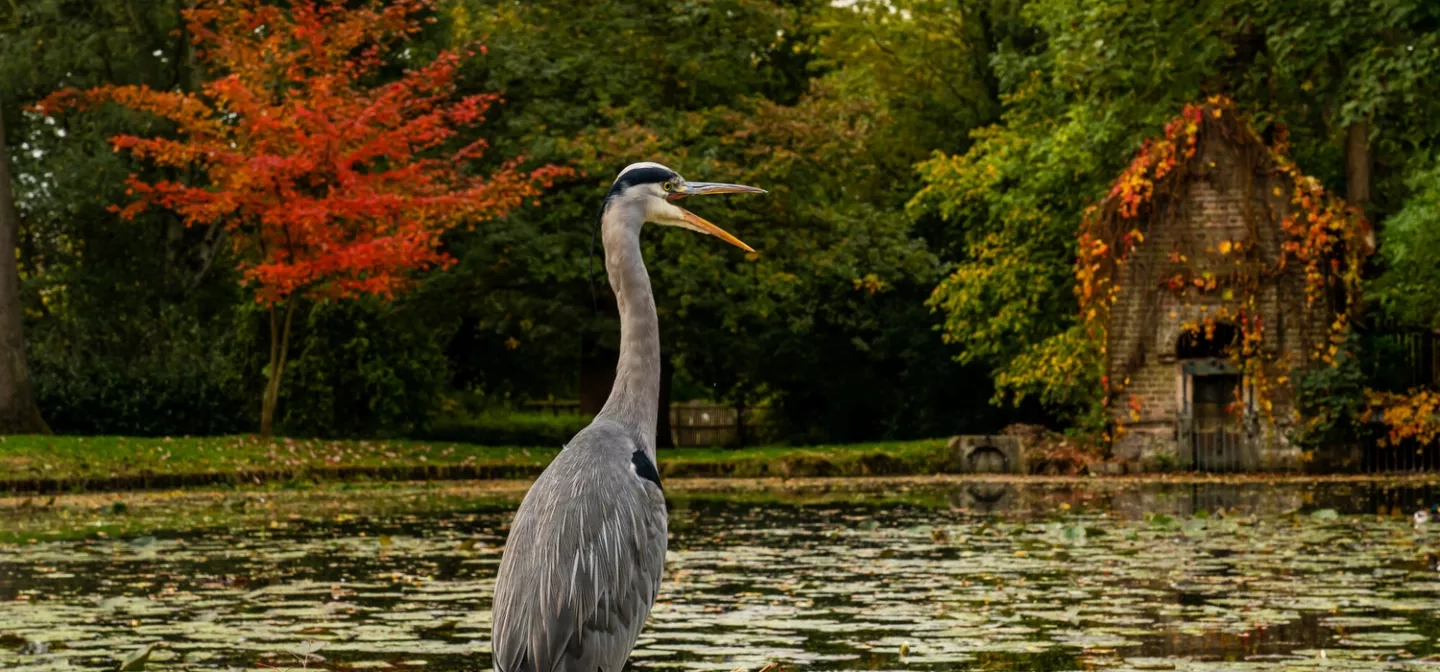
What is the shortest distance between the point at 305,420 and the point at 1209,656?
2376cm

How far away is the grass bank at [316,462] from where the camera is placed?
931 inches

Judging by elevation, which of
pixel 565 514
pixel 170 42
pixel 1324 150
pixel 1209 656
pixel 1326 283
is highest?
pixel 170 42

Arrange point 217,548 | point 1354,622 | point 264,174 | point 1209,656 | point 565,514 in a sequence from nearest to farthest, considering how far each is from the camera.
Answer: point 565,514, point 1209,656, point 1354,622, point 217,548, point 264,174

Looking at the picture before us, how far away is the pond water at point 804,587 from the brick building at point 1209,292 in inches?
267

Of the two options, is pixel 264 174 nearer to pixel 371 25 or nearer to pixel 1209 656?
pixel 371 25

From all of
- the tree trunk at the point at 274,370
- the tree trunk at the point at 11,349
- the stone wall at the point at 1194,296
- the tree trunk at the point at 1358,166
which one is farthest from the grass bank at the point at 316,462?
the tree trunk at the point at 1358,166

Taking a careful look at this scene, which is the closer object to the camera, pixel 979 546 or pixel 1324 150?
pixel 979 546

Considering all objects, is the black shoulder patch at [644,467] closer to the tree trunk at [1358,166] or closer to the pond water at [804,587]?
the pond water at [804,587]

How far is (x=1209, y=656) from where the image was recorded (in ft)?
29.3

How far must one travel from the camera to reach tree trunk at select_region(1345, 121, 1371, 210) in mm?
30156

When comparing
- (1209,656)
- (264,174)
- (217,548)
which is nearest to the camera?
(1209,656)

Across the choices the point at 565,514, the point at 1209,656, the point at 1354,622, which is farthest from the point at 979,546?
the point at 565,514

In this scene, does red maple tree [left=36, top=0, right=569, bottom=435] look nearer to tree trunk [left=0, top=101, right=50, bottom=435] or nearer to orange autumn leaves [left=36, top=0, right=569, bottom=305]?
orange autumn leaves [left=36, top=0, right=569, bottom=305]

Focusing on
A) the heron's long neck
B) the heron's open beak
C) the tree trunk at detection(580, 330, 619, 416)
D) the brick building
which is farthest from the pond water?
the tree trunk at detection(580, 330, 619, 416)
